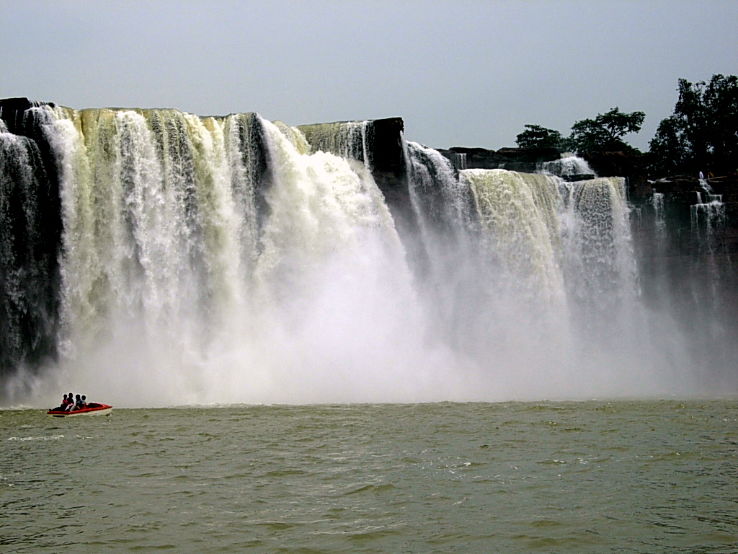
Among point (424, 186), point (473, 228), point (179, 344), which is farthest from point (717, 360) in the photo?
point (179, 344)

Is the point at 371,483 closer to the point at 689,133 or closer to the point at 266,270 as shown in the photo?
the point at 266,270

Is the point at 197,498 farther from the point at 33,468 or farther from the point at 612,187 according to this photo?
the point at 612,187

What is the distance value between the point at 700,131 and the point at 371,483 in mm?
44636

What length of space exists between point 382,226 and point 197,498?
1663 cm

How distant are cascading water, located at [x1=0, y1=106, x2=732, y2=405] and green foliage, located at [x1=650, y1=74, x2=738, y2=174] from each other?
2384cm

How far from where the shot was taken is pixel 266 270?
1002 inches

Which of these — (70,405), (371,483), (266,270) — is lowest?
(371,483)

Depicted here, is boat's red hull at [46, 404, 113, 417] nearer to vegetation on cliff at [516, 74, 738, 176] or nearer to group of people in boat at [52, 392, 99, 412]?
group of people in boat at [52, 392, 99, 412]

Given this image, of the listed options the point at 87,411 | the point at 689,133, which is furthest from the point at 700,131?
the point at 87,411

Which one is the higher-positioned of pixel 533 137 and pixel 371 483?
pixel 533 137

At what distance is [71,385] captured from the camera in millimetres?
22984

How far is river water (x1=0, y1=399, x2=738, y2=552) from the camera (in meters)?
9.69

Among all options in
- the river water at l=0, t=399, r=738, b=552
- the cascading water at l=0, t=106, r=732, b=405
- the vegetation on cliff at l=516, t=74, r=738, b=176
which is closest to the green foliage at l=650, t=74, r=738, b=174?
the vegetation on cliff at l=516, t=74, r=738, b=176

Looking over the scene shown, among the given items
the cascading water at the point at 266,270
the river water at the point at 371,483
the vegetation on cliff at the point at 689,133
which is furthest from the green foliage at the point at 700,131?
the river water at the point at 371,483
